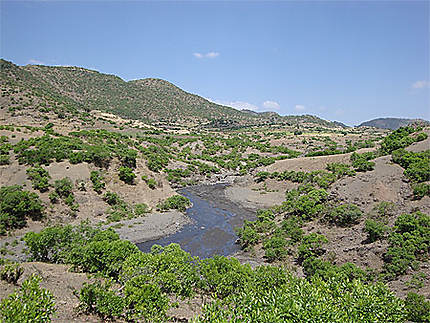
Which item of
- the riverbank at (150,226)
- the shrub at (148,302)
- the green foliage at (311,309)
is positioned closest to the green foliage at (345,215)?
the green foliage at (311,309)

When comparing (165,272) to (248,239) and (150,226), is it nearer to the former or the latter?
(248,239)

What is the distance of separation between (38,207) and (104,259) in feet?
A: 59.3

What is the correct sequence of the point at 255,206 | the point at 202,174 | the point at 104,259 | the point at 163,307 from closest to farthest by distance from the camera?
1. the point at 163,307
2. the point at 104,259
3. the point at 255,206
4. the point at 202,174

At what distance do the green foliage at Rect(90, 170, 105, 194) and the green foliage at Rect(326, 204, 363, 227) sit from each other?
31298mm

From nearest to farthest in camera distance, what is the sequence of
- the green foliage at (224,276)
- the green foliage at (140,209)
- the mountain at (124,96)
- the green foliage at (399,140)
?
the green foliage at (224,276) < the green foliage at (140,209) < the green foliage at (399,140) < the mountain at (124,96)

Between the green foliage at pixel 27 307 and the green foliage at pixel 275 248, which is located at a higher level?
the green foliage at pixel 27 307

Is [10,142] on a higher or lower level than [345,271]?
higher

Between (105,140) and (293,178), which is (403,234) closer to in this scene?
(293,178)

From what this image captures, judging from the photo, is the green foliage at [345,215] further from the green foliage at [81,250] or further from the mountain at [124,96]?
the mountain at [124,96]

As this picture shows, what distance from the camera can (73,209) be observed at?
A: 112ft

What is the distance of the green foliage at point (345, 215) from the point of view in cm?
2750

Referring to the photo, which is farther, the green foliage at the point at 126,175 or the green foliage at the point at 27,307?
the green foliage at the point at 126,175

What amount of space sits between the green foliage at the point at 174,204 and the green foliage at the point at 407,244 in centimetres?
2875

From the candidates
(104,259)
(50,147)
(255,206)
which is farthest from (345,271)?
(50,147)
